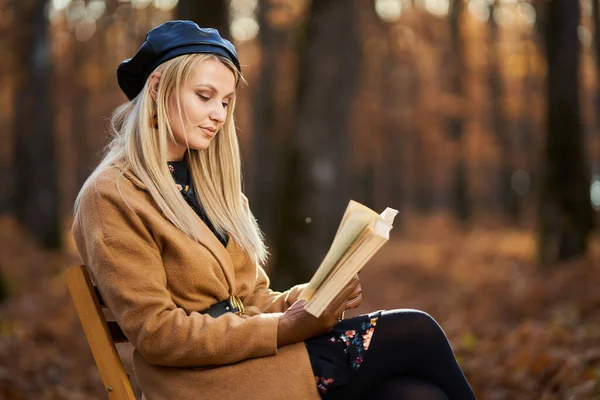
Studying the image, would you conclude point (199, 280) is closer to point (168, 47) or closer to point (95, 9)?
point (168, 47)

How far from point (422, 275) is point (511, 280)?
3.55m

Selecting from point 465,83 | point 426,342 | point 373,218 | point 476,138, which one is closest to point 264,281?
point 426,342

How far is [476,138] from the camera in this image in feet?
104

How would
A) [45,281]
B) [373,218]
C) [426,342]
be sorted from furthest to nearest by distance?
1. [45,281]
2. [426,342]
3. [373,218]

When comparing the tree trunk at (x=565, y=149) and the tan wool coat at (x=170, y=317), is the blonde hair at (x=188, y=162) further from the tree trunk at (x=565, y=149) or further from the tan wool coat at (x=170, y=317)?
the tree trunk at (x=565, y=149)

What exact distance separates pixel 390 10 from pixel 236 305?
1561cm

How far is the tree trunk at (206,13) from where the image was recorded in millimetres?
7199

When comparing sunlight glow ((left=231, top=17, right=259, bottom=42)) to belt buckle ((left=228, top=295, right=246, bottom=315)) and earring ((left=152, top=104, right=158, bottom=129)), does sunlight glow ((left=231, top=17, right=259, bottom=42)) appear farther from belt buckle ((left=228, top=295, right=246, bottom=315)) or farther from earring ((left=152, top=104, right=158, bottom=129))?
belt buckle ((left=228, top=295, right=246, bottom=315))

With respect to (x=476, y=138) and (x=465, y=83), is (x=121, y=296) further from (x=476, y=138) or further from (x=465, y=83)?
(x=476, y=138)

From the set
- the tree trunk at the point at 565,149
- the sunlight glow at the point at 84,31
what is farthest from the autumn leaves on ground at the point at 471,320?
the sunlight glow at the point at 84,31

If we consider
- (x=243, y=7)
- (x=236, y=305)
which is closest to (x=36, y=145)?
(x=243, y=7)

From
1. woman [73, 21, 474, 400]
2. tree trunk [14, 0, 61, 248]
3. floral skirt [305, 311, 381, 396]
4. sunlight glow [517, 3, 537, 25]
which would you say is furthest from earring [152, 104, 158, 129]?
sunlight glow [517, 3, 537, 25]

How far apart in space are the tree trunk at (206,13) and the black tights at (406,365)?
5.01 m

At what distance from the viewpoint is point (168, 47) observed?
2820mm
